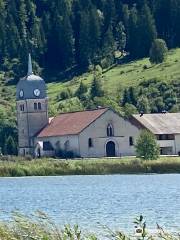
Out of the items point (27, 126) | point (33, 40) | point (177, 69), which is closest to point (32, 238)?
point (27, 126)

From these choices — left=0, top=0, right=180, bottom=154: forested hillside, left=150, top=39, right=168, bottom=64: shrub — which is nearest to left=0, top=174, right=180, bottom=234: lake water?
left=0, top=0, right=180, bottom=154: forested hillside

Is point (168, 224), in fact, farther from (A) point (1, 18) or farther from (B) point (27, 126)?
(A) point (1, 18)

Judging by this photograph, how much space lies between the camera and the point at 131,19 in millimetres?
155375

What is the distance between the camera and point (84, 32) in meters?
154

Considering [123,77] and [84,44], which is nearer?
[123,77]

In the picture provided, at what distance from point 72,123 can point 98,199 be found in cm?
5264

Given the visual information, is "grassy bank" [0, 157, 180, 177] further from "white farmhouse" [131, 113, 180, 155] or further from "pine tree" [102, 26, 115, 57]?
"pine tree" [102, 26, 115, 57]

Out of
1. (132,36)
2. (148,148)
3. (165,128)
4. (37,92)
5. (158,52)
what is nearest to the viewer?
(148,148)

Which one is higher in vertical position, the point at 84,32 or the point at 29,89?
the point at 84,32

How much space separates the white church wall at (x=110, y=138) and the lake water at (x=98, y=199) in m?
27.6

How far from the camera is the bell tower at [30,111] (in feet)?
360

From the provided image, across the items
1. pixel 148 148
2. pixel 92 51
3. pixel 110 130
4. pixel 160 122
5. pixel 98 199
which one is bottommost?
pixel 98 199

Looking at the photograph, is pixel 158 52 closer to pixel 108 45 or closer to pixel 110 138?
pixel 108 45

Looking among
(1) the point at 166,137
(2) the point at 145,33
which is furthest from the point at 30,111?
(2) the point at 145,33
